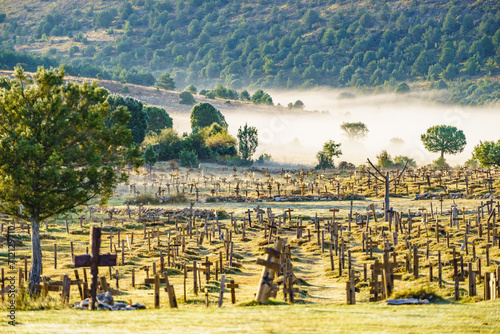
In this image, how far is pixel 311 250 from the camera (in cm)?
4912

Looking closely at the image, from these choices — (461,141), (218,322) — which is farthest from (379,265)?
(461,141)

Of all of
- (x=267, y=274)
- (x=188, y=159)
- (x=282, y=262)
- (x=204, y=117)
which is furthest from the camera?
(x=204, y=117)

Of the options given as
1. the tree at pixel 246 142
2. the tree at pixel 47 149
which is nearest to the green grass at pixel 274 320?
the tree at pixel 47 149

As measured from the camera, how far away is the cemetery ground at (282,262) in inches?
771

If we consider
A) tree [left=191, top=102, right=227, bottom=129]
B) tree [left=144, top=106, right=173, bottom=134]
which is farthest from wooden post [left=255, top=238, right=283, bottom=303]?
tree [left=191, top=102, right=227, bottom=129]

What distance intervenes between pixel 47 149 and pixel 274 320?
1786 cm

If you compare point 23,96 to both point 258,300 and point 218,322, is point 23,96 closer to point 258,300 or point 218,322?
point 258,300

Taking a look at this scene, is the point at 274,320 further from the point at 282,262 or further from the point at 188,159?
the point at 188,159

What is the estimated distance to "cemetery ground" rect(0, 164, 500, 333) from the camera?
64.2 ft

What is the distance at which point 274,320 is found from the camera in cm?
1897

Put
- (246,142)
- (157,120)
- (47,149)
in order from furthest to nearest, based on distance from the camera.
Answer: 1. (157,120)
2. (246,142)
3. (47,149)

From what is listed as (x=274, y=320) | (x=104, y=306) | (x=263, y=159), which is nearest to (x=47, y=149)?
(x=104, y=306)

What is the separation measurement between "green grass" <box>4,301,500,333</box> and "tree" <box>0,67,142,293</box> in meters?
11.0

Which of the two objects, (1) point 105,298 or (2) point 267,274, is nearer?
(2) point 267,274
